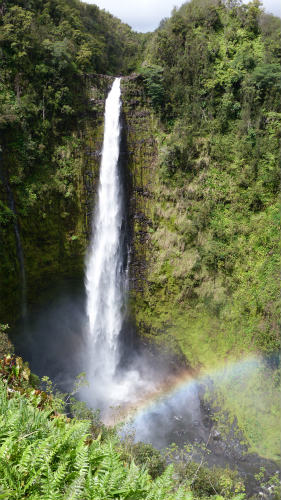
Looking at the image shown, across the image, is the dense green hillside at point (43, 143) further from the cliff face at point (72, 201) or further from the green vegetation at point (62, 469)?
the green vegetation at point (62, 469)

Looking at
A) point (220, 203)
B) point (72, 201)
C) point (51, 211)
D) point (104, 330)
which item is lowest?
point (104, 330)

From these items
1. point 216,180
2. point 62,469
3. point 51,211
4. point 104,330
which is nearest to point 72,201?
point 51,211

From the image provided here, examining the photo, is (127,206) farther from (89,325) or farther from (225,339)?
(225,339)

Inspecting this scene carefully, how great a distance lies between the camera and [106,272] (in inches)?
648

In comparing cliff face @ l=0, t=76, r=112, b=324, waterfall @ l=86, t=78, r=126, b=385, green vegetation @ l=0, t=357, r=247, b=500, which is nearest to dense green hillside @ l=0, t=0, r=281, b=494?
cliff face @ l=0, t=76, r=112, b=324

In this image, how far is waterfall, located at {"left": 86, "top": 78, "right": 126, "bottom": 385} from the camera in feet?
54.1

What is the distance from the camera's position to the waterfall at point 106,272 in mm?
A: 16500

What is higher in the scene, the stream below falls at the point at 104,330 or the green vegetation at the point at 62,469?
the green vegetation at the point at 62,469

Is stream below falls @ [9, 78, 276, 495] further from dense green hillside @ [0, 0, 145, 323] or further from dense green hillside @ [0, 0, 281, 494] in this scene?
dense green hillside @ [0, 0, 145, 323]

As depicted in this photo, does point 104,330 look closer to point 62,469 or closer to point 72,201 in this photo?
point 72,201

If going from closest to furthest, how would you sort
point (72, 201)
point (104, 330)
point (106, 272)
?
1. point (72, 201)
2. point (106, 272)
3. point (104, 330)

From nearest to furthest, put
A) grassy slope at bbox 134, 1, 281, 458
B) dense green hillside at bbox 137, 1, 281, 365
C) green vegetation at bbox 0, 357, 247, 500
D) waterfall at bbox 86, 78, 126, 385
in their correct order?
green vegetation at bbox 0, 357, 247, 500, grassy slope at bbox 134, 1, 281, 458, dense green hillside at bbox 137, 1, 281, 365, waterfall at bbox 86, 78, 126, 385

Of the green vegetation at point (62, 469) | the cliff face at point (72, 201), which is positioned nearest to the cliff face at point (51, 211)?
the cliff face at point (72, 201)

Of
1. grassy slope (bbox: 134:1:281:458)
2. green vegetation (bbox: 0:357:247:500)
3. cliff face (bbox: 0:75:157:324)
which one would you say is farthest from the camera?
cliff face (bbox: 0:75:157:324)
